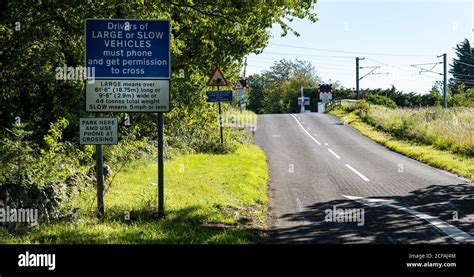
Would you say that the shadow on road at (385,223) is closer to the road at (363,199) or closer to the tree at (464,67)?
the road at (363,199)

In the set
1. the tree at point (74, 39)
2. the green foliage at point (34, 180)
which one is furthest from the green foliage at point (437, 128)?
the green foliage at point (34, 180)

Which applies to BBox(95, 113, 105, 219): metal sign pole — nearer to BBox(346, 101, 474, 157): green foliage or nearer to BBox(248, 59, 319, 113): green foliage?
BBox(346, 101, 474, 157): green foliage

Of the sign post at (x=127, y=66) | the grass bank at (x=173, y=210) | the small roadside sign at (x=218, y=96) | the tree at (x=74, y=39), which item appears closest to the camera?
the grass bank at (x=173, y=210)

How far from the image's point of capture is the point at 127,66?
8.07 metres

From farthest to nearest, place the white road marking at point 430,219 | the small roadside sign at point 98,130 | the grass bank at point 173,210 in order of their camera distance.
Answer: the small roadside sign at point 98,130 → the white road marking at point 430,219 → the grass bank at point 173,210

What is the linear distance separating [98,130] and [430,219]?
637cm

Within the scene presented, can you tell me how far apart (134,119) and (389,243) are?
8.50 meters

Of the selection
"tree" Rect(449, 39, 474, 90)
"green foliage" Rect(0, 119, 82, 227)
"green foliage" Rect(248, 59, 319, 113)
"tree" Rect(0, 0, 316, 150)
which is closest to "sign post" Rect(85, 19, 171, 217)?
"green foliage" Rect(0, 119, 82, 227)

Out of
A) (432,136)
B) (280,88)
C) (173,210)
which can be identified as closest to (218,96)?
(173,210)

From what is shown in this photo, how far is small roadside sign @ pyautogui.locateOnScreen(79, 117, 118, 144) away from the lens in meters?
8.07

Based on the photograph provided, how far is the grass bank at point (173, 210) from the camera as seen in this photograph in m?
6.87

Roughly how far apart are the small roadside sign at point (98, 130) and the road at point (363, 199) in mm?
3399

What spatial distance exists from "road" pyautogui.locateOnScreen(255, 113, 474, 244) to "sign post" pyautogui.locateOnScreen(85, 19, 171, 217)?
10.1 feet
